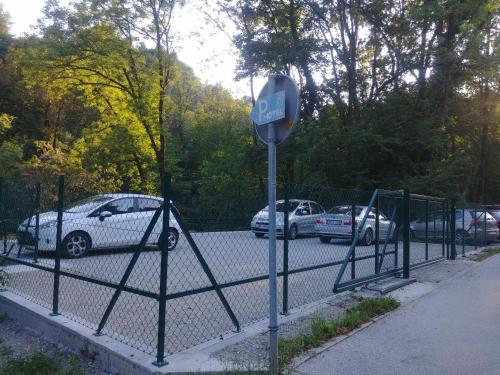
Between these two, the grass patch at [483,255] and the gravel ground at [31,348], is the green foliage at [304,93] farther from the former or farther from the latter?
the gravel ground at [31,348]

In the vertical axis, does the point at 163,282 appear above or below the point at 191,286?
above

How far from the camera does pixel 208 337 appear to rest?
18.0 feet

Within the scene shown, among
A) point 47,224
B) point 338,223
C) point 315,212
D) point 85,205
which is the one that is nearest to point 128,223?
Result: point 85,205

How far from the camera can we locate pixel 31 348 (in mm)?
5578

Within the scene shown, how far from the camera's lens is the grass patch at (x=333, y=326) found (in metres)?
5.05

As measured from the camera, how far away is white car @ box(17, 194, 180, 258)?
718 centimetres

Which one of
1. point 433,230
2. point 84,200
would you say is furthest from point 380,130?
point 84,200

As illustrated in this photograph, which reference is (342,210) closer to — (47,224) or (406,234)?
(406,234)

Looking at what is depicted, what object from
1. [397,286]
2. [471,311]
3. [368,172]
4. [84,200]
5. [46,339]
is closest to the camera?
[46,339]

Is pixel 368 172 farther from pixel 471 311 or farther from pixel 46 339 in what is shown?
pixel 46 339

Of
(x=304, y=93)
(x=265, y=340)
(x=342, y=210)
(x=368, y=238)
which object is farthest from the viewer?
(x=304, y=93)

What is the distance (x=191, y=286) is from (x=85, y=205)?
7.63 ft

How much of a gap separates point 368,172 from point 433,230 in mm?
12057

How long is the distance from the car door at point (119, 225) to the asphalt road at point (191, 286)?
19cm
